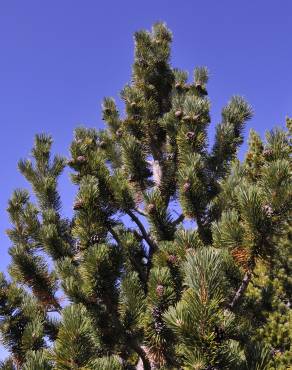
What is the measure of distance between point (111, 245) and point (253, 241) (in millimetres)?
1439

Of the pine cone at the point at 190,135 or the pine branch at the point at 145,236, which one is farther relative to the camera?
the pine branch at the point at 145,236

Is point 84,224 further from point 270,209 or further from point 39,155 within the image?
point 39,155

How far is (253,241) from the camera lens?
10.7 feet

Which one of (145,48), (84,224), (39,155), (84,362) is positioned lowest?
(84,362)

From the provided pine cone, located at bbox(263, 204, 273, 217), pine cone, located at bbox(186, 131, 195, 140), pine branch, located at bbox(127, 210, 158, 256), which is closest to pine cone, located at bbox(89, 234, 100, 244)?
pine branch, located at bbox(127, 210, 158, 256)

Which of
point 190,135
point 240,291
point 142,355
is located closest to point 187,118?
point 190,135

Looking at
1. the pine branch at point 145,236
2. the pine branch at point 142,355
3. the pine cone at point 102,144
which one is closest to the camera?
the pine branch at point 142,355

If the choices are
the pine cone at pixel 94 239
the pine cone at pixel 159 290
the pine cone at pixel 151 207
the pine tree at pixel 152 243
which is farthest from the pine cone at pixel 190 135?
the pine cone at pixel 159 290

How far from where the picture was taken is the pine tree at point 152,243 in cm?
260

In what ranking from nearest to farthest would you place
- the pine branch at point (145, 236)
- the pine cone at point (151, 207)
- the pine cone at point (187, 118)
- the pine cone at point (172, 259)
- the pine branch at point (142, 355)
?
the pine cone at point (172, 259) < the pine branch at point (142, 355) < the pine cone at point (151, 207) < the pine cone at point (187, 118) < the pine branch at point (145, 236)

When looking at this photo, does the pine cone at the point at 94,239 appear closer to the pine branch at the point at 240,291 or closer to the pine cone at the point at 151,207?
the pine cone at the point at 151,207

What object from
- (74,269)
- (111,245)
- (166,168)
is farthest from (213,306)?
(166,168)

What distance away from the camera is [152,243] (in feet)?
18.1

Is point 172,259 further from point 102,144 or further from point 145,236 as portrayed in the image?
point 102,144
